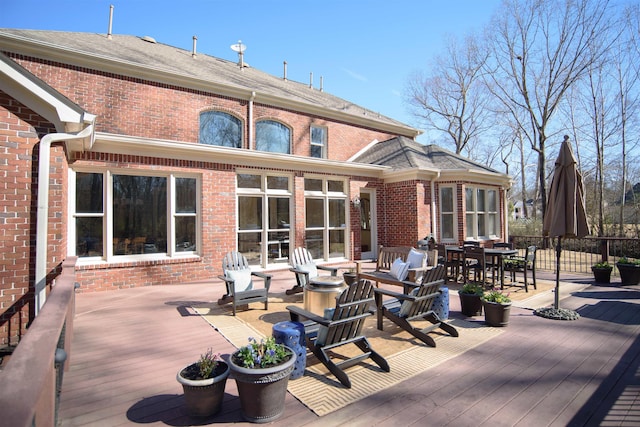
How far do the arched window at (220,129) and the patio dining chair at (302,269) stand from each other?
5731mm

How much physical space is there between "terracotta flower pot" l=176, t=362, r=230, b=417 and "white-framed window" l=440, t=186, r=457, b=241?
10435 millimetres

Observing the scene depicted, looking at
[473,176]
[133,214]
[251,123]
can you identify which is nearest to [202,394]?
[133,214]

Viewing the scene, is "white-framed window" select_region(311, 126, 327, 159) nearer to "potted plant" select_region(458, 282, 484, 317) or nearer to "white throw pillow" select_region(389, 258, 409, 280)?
"white throw pillow" select_region(389, 258, 409, 280)

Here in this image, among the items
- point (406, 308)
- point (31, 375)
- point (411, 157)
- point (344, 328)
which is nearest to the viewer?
point (31, 375)

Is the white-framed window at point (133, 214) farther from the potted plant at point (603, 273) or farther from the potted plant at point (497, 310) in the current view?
the potted plant at point (603, 273)

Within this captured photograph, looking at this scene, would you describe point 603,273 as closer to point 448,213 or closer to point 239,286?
point 448,213

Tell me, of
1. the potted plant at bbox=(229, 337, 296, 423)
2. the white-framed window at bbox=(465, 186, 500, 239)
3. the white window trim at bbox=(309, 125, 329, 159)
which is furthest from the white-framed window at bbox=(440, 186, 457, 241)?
the potted plant at bbox=(229, 337, 296, 423)

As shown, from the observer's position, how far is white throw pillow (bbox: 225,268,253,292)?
19.7 ft

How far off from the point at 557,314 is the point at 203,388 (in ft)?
18.5

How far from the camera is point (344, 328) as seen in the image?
3791 mm

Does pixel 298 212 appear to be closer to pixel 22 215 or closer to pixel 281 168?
pixel 281 168

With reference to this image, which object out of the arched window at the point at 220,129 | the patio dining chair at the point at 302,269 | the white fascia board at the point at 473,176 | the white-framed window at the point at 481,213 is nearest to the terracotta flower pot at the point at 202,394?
the patio dining chair at the point at 302,269

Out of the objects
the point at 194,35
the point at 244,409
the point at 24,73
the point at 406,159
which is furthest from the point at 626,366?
the point at 194,35

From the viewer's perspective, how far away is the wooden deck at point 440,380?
2855 millimetres
